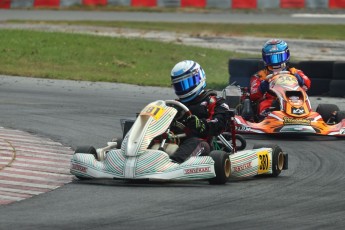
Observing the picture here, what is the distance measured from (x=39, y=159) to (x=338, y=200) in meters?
3.52

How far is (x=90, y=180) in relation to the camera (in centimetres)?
980

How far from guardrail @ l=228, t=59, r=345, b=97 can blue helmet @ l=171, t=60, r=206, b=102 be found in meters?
7.85

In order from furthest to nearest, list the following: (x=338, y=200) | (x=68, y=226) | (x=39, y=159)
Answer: (x=39, y=159) < (x=338, y=200) < (x=68, y=226)

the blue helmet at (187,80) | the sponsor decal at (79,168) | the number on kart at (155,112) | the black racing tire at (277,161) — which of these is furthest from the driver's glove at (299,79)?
the sponsor decal at (79,168)

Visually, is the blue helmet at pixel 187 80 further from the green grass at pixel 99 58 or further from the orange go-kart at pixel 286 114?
the green grass at pixel 99 58

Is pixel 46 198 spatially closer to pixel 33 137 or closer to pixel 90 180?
pixel 90 180

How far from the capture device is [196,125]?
389 inches

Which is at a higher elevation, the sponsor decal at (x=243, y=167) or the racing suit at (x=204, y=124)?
the racing suit at (x=204, y=124)

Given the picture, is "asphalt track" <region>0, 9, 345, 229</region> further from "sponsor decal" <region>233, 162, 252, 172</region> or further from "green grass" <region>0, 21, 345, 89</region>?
"green grass" <region>0, 21, 345, 89</region>

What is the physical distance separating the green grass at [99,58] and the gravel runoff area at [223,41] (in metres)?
1.53

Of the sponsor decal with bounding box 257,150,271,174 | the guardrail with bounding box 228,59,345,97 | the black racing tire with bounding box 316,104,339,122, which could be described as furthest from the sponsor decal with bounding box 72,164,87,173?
the guardrail with bounding box 228,59,345,97

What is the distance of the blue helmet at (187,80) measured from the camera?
10234 mm

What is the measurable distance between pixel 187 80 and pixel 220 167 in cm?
118

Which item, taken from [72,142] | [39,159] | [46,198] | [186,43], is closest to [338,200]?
[46,198]
